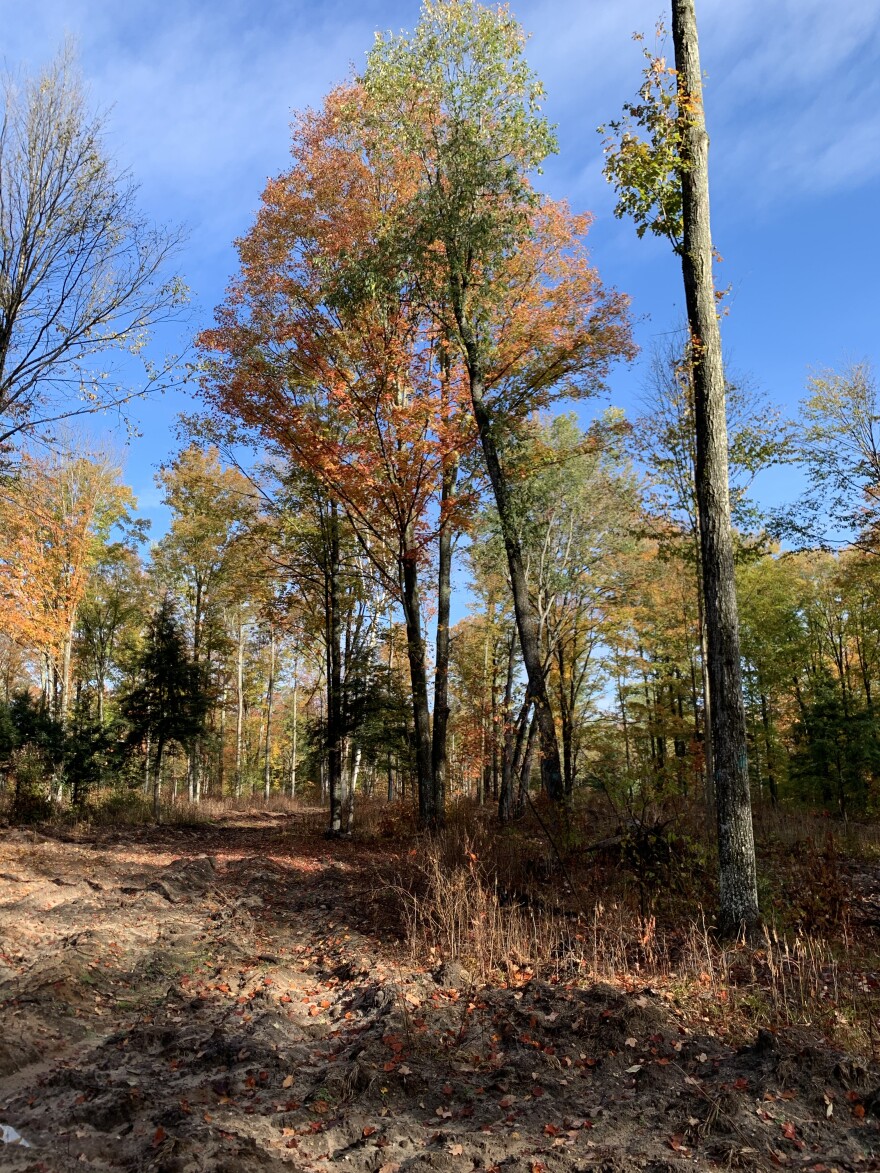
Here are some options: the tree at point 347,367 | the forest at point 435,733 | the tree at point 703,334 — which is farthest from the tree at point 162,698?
the tree at point 703,334

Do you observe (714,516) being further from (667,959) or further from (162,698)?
(162,698)

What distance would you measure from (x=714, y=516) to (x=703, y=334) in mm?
1836

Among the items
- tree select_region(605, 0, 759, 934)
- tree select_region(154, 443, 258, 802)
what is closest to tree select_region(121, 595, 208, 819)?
tree select_region(154, 443, 258, 802)

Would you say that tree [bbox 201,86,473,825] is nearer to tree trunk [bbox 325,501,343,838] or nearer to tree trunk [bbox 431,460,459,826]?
tree trunk [bbox 431,460,459,826]

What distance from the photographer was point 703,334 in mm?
6746

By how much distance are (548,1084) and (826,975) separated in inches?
108

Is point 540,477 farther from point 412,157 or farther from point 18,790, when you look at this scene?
point 18,790

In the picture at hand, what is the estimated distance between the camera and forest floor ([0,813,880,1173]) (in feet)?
10.4

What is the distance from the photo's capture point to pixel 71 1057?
414 centimetres

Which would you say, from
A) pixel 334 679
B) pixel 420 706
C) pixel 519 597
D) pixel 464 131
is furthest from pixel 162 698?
pixel 464 131

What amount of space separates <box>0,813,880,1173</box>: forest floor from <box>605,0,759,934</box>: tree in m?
2.13

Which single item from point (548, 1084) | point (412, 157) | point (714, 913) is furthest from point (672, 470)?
point (548, 1084)

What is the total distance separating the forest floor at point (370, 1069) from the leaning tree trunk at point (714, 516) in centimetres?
164

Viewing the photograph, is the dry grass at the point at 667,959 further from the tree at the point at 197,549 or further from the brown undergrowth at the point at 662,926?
the tree at the point at 197,549
